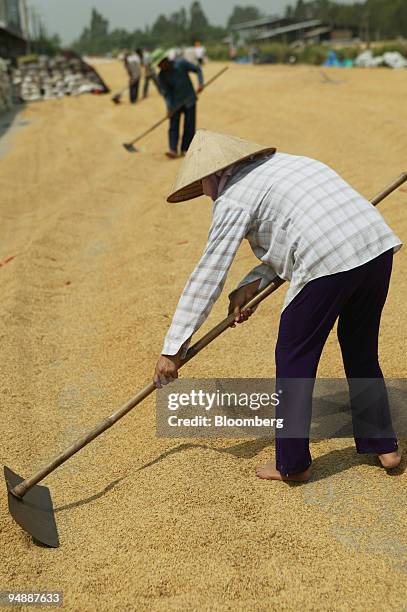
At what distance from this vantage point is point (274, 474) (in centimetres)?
288

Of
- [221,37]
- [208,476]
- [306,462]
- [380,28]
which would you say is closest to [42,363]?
[208,476]

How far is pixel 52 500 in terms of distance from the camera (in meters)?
2.94

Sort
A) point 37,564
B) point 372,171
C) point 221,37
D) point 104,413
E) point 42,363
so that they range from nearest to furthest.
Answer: point 37,564
point 104,413
point 42,363
point 372,171
point 221,37

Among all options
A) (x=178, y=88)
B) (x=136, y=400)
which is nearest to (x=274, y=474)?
(x=136, y=400)

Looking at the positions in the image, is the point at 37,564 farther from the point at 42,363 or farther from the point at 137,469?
the point at 42,363

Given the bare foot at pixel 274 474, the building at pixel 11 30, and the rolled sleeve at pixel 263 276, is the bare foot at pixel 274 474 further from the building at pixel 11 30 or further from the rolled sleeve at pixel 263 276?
the building at pixel 11 30

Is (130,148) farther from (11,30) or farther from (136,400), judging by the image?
(11,30)

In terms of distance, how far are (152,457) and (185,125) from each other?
7.33 m

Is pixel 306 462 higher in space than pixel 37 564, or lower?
higher

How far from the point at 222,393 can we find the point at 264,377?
0.26 metres

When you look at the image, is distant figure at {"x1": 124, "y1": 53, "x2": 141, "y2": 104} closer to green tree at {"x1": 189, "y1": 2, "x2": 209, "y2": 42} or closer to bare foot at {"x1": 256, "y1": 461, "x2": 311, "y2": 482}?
bare foot at {"x1": 256, "y1": 461, "x2": 311, "y2": 482}

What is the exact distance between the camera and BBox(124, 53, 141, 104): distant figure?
18.1 metres

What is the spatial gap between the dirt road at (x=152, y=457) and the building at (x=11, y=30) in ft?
100

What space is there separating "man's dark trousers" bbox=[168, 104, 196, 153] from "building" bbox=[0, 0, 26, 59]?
26641mm
